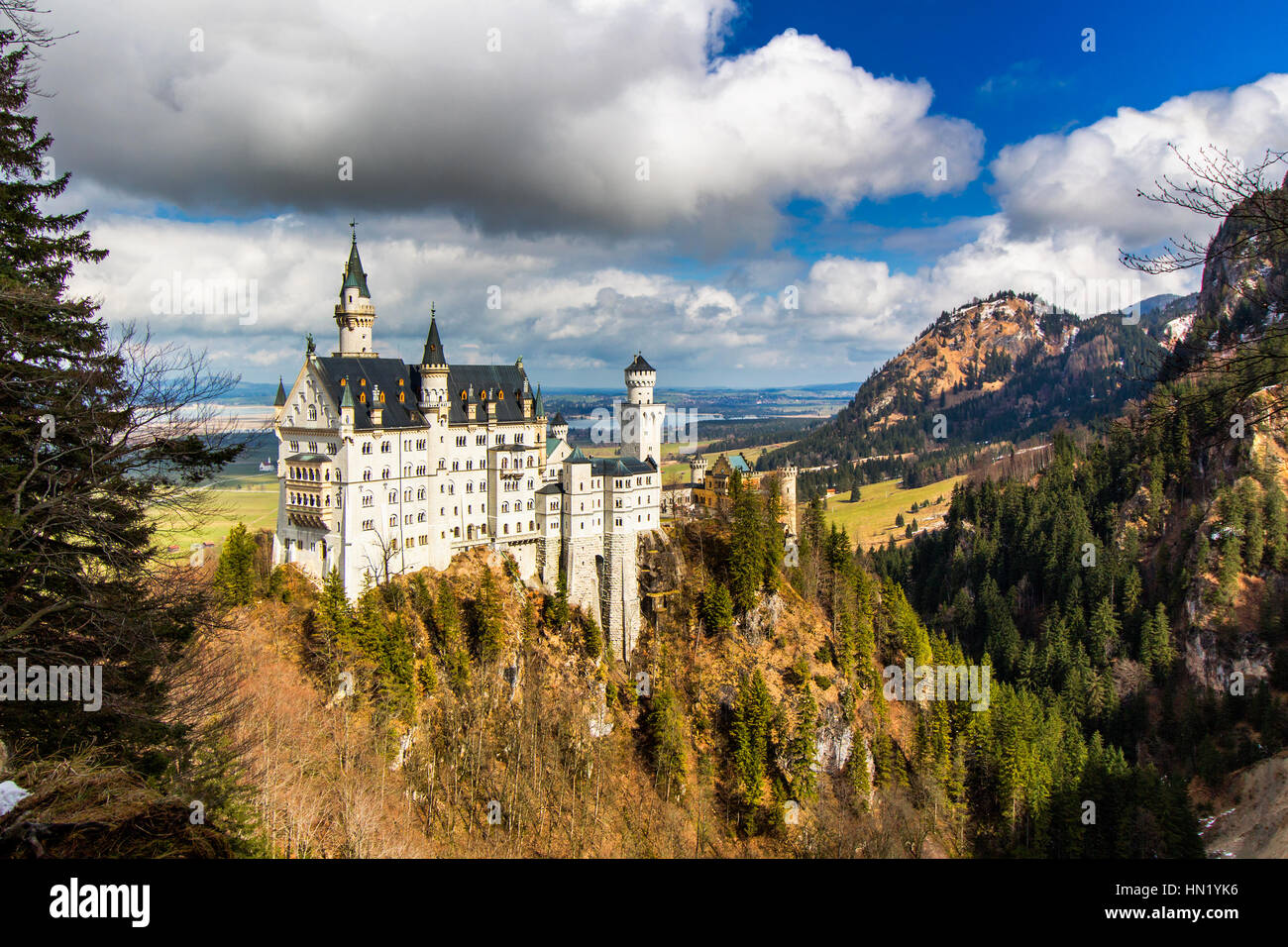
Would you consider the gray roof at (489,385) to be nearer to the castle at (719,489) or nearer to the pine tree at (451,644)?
the pine tree at (451,644)

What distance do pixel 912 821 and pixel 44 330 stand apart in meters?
63.5

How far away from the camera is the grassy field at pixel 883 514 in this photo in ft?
529

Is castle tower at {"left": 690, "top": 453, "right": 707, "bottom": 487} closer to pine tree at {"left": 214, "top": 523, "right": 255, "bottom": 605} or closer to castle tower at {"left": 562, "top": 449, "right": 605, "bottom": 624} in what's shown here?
castle tower at {"left": 562, "top": 449, "right": 605, "bottom": 624}

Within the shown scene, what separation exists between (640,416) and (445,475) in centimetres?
2008

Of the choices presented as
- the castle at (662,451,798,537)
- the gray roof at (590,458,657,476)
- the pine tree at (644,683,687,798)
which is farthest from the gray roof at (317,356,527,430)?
the pine tree at (644,683,687,798)

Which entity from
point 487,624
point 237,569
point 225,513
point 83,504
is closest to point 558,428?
point 487,624

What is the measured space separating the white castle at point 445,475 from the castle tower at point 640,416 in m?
0.14

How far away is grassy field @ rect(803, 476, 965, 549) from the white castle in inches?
3612

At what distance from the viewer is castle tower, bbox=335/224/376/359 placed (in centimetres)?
5950

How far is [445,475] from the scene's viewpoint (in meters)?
59.1

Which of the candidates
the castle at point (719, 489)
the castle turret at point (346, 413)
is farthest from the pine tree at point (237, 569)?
the castle at point (719, 489)
